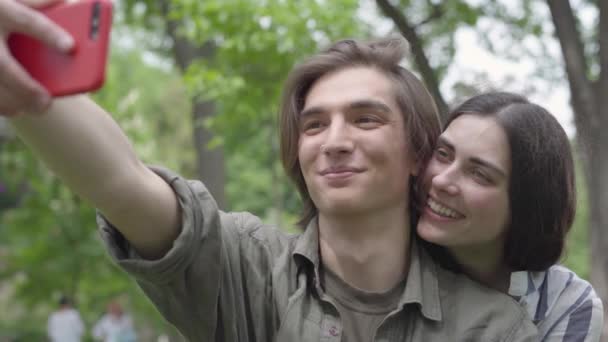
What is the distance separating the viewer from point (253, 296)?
2234 mm

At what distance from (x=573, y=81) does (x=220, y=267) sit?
258cm

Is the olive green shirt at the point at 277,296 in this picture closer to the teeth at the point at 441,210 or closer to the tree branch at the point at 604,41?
the teeth at the point at 441,210

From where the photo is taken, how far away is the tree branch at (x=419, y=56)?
3771mm

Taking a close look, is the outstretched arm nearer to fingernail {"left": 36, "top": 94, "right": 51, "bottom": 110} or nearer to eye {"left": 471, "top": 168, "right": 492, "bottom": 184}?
fingernail {"left": 36, "top": 94, "right": 51, "bottom": 110}

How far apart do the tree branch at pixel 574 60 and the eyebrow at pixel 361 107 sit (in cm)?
192

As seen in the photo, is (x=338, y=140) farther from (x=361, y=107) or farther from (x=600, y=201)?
(x=600, y=201)

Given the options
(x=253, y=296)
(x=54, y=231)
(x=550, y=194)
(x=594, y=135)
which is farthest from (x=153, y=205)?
(x=54, y=231)

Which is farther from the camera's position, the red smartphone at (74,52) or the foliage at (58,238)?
the foliage at (58,238)

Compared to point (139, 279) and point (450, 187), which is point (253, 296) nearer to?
point (139, 279)

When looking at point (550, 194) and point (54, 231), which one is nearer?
point (550, 194)

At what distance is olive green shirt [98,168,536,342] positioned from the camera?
1.97 meters

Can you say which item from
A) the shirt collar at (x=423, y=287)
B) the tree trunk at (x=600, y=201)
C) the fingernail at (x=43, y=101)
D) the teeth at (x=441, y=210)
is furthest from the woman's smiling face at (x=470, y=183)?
the fingernail at (x=43, y=101)

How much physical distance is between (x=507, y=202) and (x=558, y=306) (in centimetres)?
42

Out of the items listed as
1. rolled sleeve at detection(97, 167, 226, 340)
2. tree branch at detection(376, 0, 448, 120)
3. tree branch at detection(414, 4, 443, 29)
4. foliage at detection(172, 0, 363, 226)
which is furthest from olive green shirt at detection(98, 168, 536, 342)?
foliage at detection(172, 0, 363, 226)
